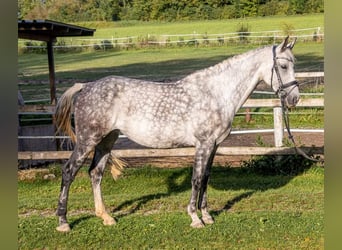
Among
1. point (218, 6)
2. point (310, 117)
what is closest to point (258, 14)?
point (218, 6)

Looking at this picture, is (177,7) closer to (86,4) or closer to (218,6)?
(218,6)

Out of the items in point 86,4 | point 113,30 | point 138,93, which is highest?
point 86,4

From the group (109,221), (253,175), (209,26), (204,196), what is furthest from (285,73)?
(209,26)

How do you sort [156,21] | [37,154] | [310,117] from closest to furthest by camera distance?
1. [37,154]
2. [310,117]
3. [156,21]

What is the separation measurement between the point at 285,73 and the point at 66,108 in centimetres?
235

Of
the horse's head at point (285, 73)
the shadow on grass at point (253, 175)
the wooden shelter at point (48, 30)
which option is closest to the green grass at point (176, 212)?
the shadow on grass at point (253, 175)

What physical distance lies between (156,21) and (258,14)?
451 inches

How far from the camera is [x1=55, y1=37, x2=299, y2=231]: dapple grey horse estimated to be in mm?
4531

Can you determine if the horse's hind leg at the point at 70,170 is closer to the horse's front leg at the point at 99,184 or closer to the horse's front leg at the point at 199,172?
the horse's front leg at the point at 99,184

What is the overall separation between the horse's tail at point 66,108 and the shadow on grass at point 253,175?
1766mm

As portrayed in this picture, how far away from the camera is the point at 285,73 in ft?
14.7

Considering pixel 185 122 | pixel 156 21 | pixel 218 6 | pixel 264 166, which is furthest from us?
pixel 156 21

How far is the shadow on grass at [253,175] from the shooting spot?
6.50 metres

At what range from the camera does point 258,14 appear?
1898 inches
